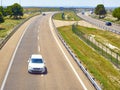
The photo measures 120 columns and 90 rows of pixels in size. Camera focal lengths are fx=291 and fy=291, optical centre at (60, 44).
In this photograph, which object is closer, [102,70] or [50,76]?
[50,76]

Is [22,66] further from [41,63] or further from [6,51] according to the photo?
[6,51]

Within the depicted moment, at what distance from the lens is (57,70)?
97.5 ft

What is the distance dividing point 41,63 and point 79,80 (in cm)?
470

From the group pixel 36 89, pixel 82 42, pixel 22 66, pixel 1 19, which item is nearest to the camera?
pixel 36 89

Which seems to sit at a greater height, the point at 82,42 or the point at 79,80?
the point at 79,80

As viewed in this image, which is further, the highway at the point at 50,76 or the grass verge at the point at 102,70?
the grass verge at the point at 102,70

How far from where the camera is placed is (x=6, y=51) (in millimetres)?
39594

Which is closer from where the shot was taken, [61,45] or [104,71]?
[104,71]

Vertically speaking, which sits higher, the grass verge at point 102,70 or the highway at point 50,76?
the highway at point 50,76

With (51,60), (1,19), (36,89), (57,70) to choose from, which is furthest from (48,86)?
(1,19)

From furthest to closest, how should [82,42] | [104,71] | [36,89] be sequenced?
1. [82,42]
2. [104,71]
3. [36,89]

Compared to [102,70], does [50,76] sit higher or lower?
higher

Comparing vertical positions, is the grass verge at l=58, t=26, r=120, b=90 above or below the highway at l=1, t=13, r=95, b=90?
below

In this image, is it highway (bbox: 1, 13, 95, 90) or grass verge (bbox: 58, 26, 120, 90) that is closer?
highway (bbox: 1, 13, 95, 90)
